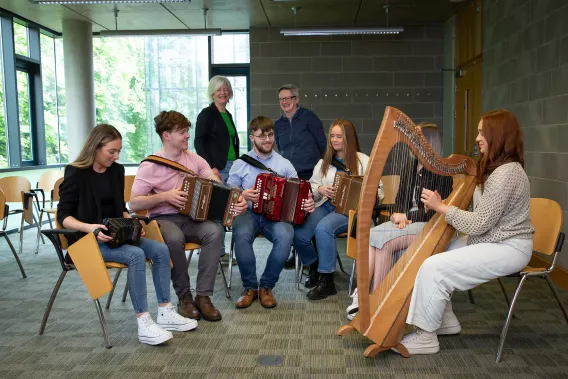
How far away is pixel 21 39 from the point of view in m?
7.31

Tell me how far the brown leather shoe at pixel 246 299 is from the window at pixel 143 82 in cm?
528

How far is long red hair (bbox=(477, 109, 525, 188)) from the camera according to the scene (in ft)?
8.34

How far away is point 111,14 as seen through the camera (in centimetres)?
687

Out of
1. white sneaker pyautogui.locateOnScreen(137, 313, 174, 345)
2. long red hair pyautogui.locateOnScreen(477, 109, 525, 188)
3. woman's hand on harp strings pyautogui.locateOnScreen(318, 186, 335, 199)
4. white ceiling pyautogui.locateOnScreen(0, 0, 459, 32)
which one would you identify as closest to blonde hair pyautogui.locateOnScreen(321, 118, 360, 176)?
woman's hand on harp strings pyautogui.locateOnScreen(318, 186, 335, 199)

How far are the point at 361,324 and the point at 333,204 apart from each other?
1.33 meters

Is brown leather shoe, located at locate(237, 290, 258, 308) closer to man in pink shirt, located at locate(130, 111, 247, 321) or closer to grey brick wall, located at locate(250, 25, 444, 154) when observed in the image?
man in pink shirt, located at locate(130, 111, 247, 321)

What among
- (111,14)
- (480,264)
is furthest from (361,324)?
(111,14)

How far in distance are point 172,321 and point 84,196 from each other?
0.79 m

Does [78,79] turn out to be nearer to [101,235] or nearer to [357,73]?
[357,73]

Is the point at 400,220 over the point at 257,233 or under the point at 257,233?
over

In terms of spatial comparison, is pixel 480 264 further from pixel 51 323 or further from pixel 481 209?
pixel 51 323

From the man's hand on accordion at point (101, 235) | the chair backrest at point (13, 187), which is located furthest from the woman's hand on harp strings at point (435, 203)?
the chair backrest at point (13, 187)

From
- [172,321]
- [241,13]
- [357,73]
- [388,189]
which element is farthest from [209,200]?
[357,73]

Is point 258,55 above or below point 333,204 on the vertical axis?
above
